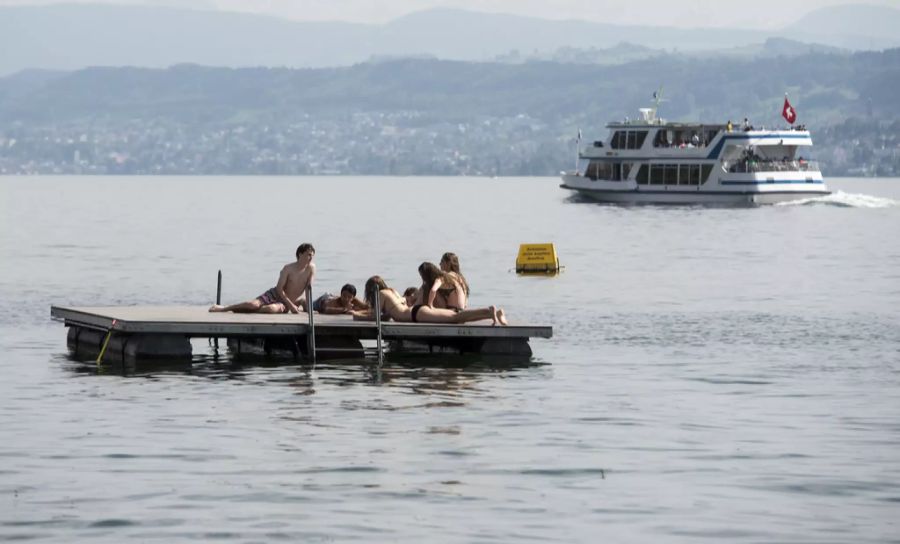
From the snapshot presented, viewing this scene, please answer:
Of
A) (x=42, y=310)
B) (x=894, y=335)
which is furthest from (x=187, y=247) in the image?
(x=894, y=335)

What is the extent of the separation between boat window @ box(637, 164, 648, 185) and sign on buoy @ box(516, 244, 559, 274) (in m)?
57.9

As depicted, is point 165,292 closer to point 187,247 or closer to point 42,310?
point 42,310

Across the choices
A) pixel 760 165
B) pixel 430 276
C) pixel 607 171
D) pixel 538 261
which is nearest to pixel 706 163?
pixel 760 165

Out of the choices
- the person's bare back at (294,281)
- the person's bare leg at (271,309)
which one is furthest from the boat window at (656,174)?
the person's bare leg at (271,309)

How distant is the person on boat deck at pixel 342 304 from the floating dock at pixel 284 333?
0.22 metres

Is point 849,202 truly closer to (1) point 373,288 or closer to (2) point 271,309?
(2) point 271,309

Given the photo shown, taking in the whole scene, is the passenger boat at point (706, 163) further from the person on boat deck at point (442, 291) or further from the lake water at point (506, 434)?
the person on boat deck at point (442, 291)

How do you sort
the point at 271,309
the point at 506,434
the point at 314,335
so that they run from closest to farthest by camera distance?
1. the point at 506,434
2. the point at 314,335
3. the point at 271,309

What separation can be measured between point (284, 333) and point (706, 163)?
8825cm

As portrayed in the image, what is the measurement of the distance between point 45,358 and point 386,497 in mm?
14274

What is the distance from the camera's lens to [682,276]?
61.2 meters

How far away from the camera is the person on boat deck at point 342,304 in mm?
32188

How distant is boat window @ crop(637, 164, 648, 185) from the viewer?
395ft

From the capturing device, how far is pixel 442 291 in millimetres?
31188
